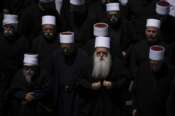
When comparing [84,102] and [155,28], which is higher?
[155,28]

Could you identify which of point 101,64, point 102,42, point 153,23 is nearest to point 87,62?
point 101,64

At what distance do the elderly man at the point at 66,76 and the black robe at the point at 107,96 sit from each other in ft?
1.73

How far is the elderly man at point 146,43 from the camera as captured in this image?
14.7 m

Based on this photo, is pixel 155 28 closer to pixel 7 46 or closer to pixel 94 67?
pixel 94 67

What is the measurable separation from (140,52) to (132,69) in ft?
1.24

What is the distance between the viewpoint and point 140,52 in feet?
48.4

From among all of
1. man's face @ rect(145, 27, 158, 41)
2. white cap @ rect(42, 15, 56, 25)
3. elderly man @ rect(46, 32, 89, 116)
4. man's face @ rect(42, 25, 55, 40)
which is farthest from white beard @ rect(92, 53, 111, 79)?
white cap @ rect(42, 15, 56, 25)

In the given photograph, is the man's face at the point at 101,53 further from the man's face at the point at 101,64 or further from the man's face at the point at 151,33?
the man's face at the point at 151,33

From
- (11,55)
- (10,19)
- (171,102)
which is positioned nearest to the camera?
(171,102)

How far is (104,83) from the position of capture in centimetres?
1348

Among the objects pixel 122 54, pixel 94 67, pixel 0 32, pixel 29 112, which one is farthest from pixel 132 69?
pixel 0 32

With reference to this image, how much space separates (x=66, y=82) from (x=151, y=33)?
6.48 feet

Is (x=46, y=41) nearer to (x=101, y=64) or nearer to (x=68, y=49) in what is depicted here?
(x=68, y=49)

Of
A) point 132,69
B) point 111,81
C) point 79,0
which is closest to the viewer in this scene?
point 111,81
